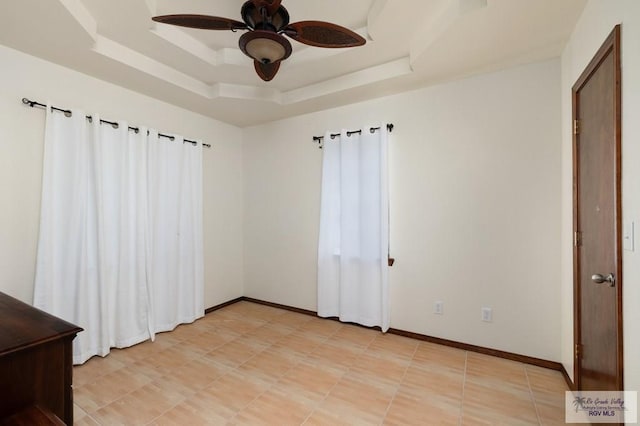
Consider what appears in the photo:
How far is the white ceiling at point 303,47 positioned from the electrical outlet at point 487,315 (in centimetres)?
213

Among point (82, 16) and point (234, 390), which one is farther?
point (234, 390)

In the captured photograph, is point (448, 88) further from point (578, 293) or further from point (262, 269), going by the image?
point (262, 269)

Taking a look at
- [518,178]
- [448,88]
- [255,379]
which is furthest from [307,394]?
[448,88]

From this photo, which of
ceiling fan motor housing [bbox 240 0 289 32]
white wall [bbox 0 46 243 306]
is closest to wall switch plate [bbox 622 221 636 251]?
ceiling fan motor housing [bbox 240 0 289 32]

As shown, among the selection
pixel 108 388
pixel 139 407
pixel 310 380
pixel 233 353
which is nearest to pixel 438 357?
pixel 310 380

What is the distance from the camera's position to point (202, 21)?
1519mm

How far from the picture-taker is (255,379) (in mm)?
2205

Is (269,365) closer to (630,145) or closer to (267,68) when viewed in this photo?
(267,68)

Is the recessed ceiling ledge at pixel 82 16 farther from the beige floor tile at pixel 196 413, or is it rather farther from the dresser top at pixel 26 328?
the beige floor tile at pixel 196 413

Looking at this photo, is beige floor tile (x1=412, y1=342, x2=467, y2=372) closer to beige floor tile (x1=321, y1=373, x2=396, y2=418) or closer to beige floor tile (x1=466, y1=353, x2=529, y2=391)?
beige floor tile (x1=466, y1=353, x2=529, y2=391)

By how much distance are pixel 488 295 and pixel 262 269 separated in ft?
8.95

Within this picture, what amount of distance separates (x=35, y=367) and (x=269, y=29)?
1.91 metres

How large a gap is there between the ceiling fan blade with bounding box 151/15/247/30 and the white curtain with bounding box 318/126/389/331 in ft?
5.91

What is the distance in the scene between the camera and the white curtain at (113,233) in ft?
7.47
